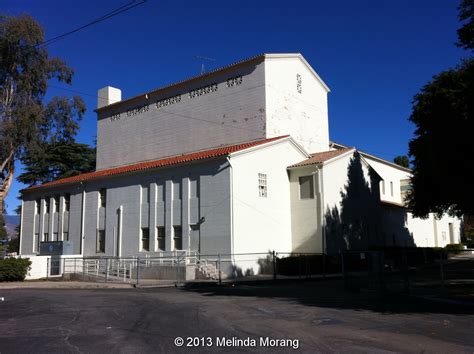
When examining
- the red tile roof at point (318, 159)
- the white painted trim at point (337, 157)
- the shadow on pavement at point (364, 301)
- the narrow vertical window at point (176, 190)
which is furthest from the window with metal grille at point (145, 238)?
the shadow on pavement at point (364, 301)

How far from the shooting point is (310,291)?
18.6 metres

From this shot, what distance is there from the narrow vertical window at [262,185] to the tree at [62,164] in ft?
114

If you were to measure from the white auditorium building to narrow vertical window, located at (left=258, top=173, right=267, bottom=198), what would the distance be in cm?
7

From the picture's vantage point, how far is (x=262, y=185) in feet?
98.2

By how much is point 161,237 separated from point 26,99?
52.2 feet

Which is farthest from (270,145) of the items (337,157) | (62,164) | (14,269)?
→ (62,164)

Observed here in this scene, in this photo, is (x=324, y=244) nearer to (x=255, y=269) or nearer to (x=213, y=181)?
(x=255, y=269)

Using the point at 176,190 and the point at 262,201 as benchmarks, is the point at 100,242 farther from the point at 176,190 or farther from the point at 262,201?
the point at 262,201

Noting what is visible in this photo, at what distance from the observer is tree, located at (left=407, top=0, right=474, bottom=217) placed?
18.2 metres

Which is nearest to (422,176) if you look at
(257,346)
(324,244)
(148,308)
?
(324,244)

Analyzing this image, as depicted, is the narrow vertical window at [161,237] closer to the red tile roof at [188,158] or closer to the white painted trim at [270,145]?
the red tile roof at [188,158]

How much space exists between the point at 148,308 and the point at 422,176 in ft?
59.8

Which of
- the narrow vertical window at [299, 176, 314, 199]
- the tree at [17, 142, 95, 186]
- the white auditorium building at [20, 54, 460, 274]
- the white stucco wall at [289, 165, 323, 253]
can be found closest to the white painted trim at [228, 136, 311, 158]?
the white auditorium building at [20, 54, 460, 274]

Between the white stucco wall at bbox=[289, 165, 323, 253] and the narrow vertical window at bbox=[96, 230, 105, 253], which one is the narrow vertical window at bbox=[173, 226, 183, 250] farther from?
the narrow vertical window at bbox=[96, 230, 105, 253]
